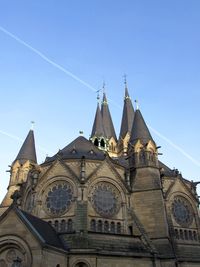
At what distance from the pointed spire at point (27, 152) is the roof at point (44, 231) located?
15023 millimetres

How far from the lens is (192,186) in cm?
3838

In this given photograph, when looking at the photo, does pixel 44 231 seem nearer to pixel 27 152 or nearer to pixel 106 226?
pixel 106 226

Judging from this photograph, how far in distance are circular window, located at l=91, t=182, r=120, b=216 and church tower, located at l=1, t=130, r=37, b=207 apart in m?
10.4

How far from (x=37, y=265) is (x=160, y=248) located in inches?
464

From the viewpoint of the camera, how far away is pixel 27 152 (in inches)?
1599

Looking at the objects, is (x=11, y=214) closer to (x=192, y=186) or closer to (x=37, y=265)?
(x=37, y=265)

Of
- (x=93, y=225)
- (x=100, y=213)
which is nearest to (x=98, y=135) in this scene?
(x=100, y=213)

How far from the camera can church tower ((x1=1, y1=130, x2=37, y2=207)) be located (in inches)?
1497

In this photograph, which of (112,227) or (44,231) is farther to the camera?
(112,227)

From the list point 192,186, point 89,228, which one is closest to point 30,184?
point 89,228

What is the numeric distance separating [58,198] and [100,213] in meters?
4.07

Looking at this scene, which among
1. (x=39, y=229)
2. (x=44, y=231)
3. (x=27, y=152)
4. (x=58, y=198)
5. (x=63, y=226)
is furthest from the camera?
(x=27, y=152)

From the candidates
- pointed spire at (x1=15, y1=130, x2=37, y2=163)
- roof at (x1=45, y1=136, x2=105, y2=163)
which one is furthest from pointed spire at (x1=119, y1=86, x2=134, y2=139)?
roof at (x1=45, y1=136, x2=105, y2=163)

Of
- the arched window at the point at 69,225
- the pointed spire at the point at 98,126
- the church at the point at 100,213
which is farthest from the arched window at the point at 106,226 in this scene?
the pointed spire at the point at 98,126
